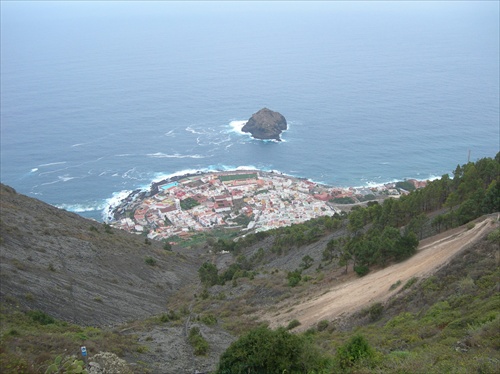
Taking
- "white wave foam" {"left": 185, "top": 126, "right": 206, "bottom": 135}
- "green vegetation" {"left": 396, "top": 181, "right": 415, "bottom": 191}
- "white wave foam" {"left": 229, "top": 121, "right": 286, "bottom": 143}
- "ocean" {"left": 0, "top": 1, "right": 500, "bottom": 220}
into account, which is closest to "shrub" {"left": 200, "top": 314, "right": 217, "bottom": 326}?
"ocean" {"left": 0, "top": 1, "right": 500, "bottom": 220}

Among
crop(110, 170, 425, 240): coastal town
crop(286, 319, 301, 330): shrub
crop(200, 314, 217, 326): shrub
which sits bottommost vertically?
crop(110, 170, 425, 240): coastal town

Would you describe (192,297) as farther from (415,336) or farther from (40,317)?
(415,336)

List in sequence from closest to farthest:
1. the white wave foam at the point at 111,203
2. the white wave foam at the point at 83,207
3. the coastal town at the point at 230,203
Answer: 1. the coastal town at the point at 230,203
2. the white wave foam at the point at 111,203
3. the white wave foam at the point at 83,207

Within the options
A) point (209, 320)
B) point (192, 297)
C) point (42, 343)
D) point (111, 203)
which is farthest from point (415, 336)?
point (111, 203)

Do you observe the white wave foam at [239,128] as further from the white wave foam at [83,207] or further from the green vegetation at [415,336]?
the green vegetation at [415,336]

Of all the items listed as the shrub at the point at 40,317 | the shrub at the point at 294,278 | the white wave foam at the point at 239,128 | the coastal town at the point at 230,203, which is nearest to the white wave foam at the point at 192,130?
the white wave foam at the point at 239,128

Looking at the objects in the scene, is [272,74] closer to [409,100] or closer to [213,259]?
[409,100]

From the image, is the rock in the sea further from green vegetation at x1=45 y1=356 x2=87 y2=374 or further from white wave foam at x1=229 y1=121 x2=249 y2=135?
green vegetation at x1=45 y1=356 x2=87 y2=374
